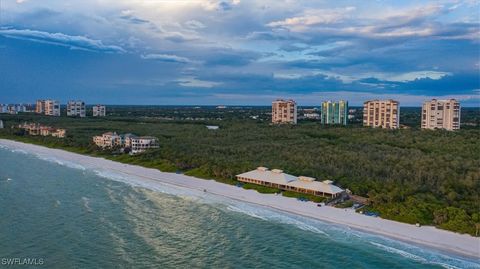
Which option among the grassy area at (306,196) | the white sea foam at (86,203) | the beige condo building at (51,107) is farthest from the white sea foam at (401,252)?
the beige condo building at (51,107)

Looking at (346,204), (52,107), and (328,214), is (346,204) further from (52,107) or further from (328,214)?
(52,107)

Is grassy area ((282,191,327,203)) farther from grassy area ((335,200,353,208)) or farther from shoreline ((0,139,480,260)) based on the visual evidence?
grassy area ((335,200,353,208))

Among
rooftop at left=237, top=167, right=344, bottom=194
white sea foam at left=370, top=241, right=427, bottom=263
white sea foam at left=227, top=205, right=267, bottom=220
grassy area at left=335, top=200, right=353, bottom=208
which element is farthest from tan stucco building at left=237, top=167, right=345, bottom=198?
white sea foam at left=370, top=241, right=427, bottom=263

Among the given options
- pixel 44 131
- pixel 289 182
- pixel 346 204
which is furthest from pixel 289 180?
pixel 44 131

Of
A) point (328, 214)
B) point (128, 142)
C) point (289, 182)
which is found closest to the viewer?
point (328, 214)

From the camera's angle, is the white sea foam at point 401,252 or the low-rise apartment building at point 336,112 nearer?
the white sea foam at point 401,252

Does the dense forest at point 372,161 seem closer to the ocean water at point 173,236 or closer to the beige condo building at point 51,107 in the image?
the ocean water at point 173,236

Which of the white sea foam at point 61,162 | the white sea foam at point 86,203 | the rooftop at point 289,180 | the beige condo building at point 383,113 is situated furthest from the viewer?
the beige condo building at point 383,113
